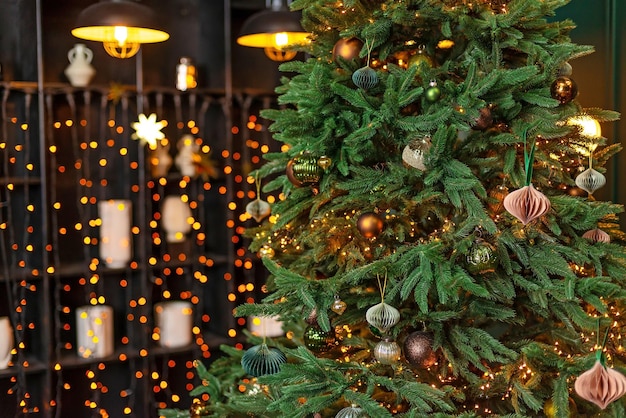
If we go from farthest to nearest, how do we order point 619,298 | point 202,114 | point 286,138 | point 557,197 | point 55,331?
point 202,114 → point 55,331 → point 286,138 → point 557,197 → point 619,298

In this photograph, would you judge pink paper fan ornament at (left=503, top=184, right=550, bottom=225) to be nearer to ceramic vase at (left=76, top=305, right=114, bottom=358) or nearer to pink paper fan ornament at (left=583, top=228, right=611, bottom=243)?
pink paper fan ornament at (left=583, top=228, right=611, bottom=243)

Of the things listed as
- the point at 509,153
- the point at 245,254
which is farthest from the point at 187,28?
the point at 509,153

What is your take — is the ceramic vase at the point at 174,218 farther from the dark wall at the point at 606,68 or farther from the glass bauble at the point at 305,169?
the dark wall at the point at 606,68

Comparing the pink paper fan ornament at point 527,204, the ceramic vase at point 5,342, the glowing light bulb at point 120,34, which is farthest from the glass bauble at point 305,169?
the ceramic vase at point 5,342

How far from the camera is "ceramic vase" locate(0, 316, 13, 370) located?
10.2ft

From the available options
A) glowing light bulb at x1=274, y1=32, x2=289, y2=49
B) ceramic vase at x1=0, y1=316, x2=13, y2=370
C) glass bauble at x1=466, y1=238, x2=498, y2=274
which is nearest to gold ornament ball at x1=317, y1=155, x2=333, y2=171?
glass bauble at x1=466, y1=238, x2=498, y2=274

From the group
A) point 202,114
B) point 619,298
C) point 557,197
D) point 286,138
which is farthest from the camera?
point 202,114

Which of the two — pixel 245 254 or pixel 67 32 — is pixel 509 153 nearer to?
pixel 245 254

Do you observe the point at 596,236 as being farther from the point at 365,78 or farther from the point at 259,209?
the point at 259,209

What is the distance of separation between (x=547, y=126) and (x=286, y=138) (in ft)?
2.03

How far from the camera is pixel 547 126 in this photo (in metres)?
1.70

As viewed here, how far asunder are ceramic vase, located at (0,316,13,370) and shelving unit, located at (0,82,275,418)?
1.7 inches

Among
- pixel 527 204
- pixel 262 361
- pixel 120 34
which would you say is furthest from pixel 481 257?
pixel 120 34

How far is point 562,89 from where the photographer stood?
1.78 metres
